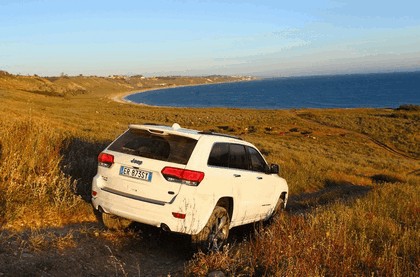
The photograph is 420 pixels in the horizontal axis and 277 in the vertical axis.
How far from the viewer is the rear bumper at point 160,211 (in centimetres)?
541

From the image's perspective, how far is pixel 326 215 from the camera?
7.37 m

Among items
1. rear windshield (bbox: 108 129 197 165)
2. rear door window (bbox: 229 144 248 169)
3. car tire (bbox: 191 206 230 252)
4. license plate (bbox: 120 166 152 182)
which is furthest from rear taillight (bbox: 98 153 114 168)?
rear door window (bbox: 229 144 248 169)

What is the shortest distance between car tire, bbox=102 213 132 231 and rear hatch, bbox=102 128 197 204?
24.5 inches

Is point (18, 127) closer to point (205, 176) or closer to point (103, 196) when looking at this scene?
point (103, 196)

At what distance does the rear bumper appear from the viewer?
5406 mm

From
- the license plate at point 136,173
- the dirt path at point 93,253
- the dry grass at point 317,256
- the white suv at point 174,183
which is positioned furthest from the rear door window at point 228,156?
the dirt path at point 93,253

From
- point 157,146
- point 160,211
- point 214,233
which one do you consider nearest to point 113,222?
point 160,211

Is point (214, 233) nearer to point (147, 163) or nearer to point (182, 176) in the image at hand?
point (182, 176)

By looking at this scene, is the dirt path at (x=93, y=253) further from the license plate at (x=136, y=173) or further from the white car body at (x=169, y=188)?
the license plate at (x=136, y=173)

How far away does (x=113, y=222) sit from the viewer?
6.43 m

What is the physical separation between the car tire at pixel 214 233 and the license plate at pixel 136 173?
1060 millimetres

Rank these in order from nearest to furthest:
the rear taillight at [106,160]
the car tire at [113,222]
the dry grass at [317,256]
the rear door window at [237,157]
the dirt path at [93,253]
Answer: the dirt path at [93,253] → the dry grass at [317,256] → the rear taillight at [106,160] → the car tire at [113,222] → the rear door window at [237,157]

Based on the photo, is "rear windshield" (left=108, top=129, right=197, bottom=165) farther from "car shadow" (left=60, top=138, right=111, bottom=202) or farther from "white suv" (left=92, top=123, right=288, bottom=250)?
"car shadow" (left=60, top=138, right=111, bottom=202)

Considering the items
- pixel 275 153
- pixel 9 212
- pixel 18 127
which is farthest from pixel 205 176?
pixel 275 153
